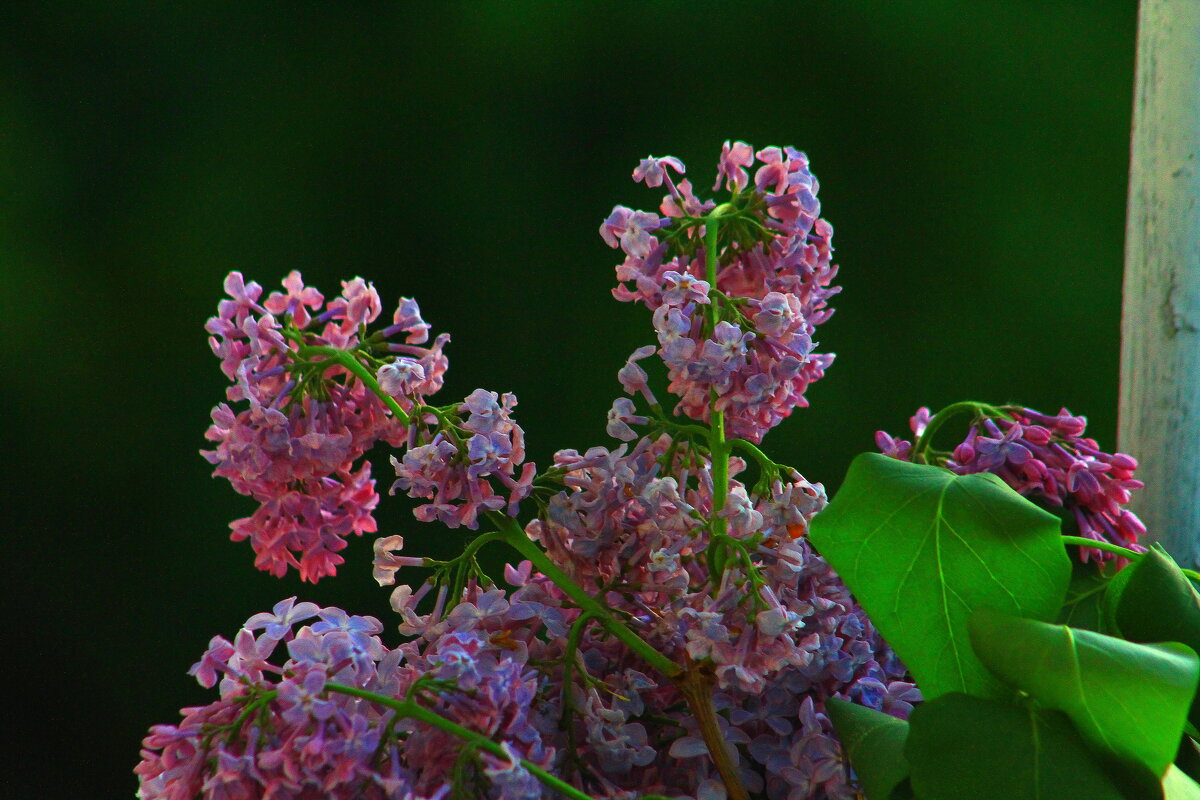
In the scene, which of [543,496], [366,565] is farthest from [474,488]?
[366,565]

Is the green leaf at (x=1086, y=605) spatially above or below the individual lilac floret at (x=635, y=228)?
below

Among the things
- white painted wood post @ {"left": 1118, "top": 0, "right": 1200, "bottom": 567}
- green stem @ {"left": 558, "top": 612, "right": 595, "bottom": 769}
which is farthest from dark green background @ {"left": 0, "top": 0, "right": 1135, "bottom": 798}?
green stem @ {"left": 558, "top": 612, "right": 595, "bottom": 769}

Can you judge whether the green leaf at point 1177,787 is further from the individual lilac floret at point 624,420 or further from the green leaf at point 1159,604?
the individual lilac floret at point 624,420

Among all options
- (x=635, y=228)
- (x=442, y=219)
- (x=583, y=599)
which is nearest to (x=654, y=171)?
(x=635, y=228)

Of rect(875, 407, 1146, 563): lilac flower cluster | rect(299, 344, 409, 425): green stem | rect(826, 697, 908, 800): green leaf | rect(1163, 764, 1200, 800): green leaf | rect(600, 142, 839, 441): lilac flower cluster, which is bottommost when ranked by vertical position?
rect(826, 697, 908, 800): green leaf

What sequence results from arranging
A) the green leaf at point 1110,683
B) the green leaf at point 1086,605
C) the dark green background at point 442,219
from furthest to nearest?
the dark green background at point 442,219 < the green leaf at point 1086,605 < the green leaf at point 1110,683

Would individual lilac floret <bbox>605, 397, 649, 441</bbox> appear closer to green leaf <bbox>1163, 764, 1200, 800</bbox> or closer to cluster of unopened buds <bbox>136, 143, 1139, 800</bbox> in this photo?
cluster of unopened buds <bbox>136, 143, 1139, 800</bbox>

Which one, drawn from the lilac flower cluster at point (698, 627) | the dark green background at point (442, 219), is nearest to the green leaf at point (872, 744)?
the lilac flower cluster at point (698, 627)
